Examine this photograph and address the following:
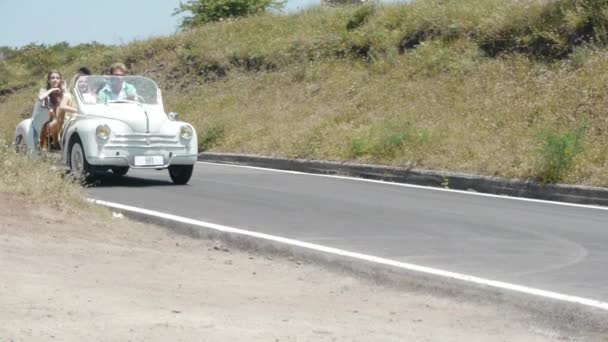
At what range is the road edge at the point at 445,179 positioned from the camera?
51.3 ft

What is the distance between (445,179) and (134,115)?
193 inches

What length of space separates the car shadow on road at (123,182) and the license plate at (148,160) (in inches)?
17.5

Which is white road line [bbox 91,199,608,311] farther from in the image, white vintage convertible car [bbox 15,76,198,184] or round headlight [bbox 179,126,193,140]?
round headlight [bbox 179,126,193,140]

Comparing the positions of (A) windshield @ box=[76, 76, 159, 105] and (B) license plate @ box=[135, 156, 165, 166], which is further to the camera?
(A) windshield @ box=[76, 76, 159, 105]

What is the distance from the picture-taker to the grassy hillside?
19156 mm

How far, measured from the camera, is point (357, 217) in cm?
1291

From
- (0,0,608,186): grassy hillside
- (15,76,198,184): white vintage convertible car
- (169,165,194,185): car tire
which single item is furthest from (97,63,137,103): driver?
(0,0,608,186): grassy hillside

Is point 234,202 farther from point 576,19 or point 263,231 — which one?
point 576,19

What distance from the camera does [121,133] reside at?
1633 centimetres

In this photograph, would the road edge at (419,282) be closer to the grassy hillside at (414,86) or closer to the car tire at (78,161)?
the car tire at (78,161)

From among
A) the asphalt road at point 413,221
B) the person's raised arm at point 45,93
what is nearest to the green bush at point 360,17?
the asphalt road at point 413,221

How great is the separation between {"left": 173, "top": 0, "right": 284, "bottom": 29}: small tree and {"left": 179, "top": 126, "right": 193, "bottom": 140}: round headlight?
93.4ft

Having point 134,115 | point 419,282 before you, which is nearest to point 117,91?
point 134,115

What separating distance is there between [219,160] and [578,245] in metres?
14.5
